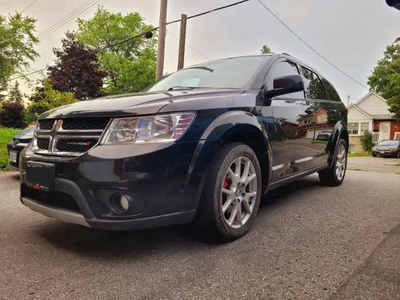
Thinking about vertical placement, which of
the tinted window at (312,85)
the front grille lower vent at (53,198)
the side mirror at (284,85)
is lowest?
the front grille lower vent at (53,198)

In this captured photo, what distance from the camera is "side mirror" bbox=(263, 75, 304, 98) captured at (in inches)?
108

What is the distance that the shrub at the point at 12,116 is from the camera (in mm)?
24875

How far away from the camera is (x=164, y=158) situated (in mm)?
1955

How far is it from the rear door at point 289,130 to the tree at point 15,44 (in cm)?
2539

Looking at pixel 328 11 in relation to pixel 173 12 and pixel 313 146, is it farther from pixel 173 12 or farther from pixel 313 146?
pixel 313 146

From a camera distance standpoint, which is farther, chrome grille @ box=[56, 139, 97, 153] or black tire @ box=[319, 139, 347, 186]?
black tire @ box=[319, 139, 347, 186]

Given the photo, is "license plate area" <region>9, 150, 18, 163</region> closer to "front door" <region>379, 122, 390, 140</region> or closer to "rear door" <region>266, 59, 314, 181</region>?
"rear door" <region>266, 59, 314, 181</region>

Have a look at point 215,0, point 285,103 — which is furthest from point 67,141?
point 215,0

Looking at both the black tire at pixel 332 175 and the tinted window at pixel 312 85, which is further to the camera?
the black tire at pixel 332 175

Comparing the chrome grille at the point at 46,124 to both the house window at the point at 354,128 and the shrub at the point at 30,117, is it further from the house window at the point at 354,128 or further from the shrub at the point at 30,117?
the house window at the point at 354,128

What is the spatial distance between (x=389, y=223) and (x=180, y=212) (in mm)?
2067

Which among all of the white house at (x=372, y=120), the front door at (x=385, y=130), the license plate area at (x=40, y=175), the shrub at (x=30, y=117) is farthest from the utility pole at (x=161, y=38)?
the front door at (x=385, y=130)

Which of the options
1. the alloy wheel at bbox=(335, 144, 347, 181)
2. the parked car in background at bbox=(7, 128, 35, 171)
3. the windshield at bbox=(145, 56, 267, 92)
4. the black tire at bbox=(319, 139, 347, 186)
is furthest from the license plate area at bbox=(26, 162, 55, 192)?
the alloy wheel at bbox=(335, 144, 347, 181)

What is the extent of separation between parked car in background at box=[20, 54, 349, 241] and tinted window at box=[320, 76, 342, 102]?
1.91 metres
